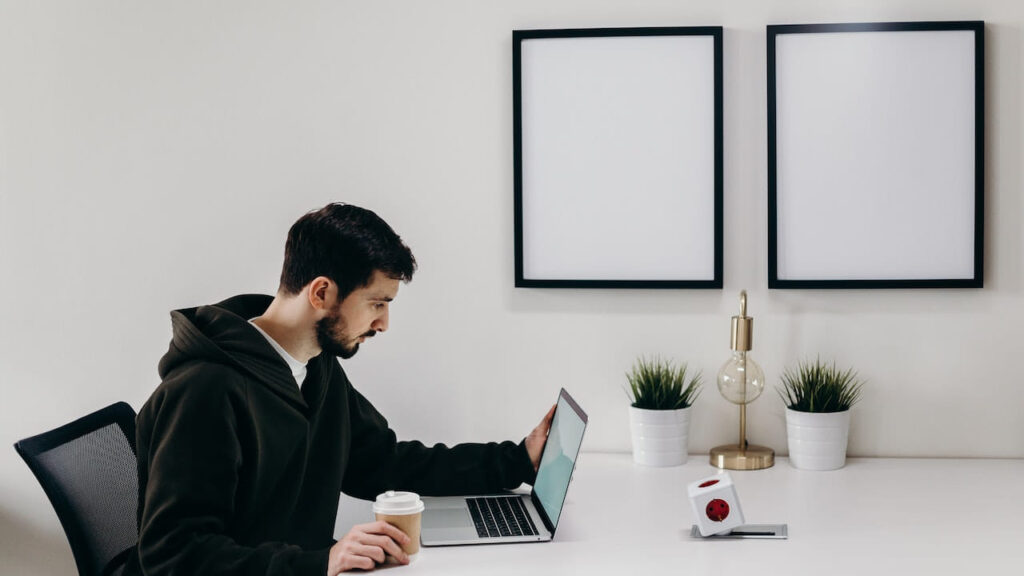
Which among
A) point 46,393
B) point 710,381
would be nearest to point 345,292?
point 710,381

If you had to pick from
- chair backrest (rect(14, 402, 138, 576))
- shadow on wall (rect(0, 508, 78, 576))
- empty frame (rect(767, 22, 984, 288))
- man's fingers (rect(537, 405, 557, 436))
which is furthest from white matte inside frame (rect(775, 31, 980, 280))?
shadow on wall (rect(0, 508, 78, 576))

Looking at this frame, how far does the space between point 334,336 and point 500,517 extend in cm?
44

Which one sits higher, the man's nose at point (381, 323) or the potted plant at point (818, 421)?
the man's nose at point (381, 323)

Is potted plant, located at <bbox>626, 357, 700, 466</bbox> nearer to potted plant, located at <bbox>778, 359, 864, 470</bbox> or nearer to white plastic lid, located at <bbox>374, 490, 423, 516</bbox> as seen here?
potted plant, located at <bbox>778, 359, 864, 470</bbox>

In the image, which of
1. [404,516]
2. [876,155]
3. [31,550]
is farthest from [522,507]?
[31,550]

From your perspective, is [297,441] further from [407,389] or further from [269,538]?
[407,389]

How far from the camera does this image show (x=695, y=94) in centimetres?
199

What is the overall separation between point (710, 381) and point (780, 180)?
0.49m

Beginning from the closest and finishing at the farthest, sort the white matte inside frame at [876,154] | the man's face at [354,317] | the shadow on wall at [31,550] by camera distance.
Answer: the man's face at [354,317]
the white matte inside frame at [876,154]
the shadow on wall at [31,550]

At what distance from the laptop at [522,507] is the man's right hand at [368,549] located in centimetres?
11

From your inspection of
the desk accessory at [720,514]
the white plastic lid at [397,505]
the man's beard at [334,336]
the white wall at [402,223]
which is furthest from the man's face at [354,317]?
the desk accessory at [720,514]

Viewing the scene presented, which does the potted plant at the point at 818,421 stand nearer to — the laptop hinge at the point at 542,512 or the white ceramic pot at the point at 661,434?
the white ceramic pot at the point at 661,434

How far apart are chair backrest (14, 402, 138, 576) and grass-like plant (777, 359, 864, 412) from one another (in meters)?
1.40

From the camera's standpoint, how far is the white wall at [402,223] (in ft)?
6.53
